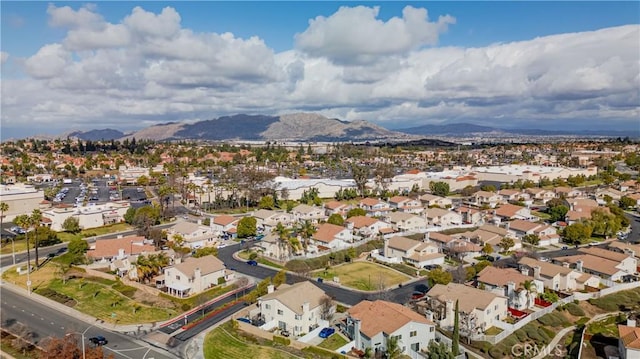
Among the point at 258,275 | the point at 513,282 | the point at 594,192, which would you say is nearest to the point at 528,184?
the point at 594,192

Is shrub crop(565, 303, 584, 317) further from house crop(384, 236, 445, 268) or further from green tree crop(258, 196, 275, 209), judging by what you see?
green tree crop(258, 196, 275, 209)

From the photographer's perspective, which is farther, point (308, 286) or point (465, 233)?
point (465, 233)

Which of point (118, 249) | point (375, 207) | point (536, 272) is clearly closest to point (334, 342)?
point (536, 272)

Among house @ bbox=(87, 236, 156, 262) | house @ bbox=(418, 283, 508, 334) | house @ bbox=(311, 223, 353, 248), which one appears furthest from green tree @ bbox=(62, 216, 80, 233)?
house @ bbox=(418, 283, 508, 334)

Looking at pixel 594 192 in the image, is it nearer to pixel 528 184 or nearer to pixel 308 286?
pixel 528 184

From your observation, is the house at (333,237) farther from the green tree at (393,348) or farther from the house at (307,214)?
the green tree at (393,348)

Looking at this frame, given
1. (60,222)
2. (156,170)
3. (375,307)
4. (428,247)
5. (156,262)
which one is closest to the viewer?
(375,307)
